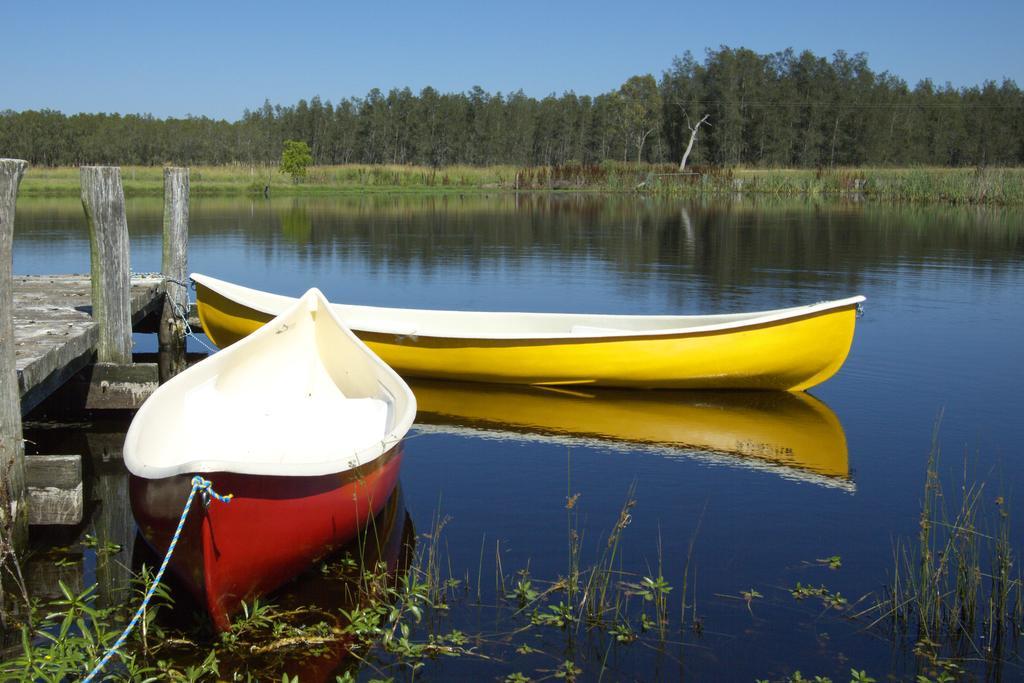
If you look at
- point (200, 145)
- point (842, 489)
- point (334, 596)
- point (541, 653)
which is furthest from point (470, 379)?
point (200, 145)

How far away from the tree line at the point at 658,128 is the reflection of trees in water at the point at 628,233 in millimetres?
27432

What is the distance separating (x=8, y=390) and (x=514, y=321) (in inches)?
238

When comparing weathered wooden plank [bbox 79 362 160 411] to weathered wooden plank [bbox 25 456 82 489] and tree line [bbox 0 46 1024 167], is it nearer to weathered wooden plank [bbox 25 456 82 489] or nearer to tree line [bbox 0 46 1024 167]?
weathered wooden plank [bbox 25 456 82 489]

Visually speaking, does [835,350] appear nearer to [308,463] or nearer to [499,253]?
[308,463]

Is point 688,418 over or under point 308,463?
under

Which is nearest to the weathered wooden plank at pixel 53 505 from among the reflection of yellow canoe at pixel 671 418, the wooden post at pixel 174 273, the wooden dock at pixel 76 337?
the wooden dock at pixel 76 337

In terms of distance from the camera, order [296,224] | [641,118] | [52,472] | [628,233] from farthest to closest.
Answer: [641,118] → [296,224] → [628,233] → [52,472]

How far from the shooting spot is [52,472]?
5.88 m

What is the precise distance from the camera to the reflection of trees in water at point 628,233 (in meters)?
21.1

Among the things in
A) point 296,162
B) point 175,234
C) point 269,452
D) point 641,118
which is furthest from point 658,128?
point 269,452

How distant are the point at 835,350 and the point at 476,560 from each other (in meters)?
4.91

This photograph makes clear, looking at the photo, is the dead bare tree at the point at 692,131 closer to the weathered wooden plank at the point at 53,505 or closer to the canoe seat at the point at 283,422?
the canoe seat at the point at 283,422

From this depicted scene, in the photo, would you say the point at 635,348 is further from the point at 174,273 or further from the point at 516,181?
the point at 516,181

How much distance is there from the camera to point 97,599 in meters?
5.33
